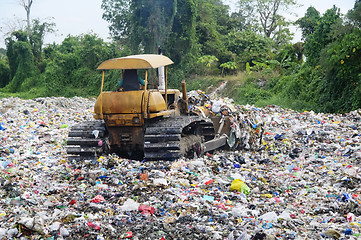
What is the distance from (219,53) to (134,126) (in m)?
21.5

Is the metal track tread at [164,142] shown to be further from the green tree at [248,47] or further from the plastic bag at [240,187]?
the green tree at [248,47]

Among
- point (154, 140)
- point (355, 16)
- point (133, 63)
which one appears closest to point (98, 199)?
point (154, 140)

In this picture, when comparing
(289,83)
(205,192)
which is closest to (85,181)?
(205,192)

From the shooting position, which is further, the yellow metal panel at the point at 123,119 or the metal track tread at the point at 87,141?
the metal track tread at the point at 87,141

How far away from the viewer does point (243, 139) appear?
9.02 metres

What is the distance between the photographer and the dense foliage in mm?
16688

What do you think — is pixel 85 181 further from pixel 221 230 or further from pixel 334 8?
pixel 334 8

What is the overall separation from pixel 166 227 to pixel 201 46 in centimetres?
2541

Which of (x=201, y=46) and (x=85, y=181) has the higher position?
(x=201, y=46)

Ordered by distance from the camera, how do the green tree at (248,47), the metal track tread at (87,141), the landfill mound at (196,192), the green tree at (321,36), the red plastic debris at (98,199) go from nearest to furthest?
the landfill mound at (196,192)
the red plastic debris at (98,199)
the metal track tread at (87,141)
the green tree at (321,36)
the green tree at (248,47)

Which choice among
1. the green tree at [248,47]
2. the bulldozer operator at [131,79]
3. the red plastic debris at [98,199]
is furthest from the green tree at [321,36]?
the red plastic debris at [98,199]

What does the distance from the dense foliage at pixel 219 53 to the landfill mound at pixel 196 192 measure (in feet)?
18.8

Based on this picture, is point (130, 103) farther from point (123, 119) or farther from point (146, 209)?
point (146, 209)

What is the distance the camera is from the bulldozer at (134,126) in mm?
6730
